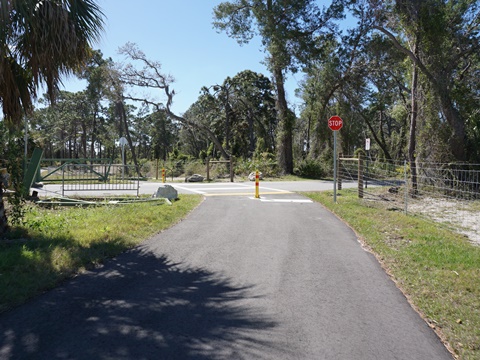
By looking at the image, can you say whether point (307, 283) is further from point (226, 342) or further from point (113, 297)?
point (113, 297)

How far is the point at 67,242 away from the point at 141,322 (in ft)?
12.2

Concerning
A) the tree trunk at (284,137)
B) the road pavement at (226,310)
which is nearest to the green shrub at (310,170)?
the tree trunk at (284,137)

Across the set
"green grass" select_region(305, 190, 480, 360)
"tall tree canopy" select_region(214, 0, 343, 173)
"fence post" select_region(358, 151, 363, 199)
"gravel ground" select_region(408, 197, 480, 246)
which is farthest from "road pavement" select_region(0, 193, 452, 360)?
"tall tree canopy" select_region(214, 0, 343, 173)

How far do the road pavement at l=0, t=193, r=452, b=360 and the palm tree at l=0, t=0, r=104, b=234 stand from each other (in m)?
3.63

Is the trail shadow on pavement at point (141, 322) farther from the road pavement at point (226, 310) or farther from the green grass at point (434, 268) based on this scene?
the green grass at point (434, 268)

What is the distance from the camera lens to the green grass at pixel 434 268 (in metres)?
4.05

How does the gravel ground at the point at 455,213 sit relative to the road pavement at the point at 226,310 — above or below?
above

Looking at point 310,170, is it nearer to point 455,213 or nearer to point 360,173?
point 360,173

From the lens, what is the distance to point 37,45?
694 centimetres

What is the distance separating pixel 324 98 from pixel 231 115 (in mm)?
21615

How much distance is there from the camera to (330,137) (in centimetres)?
3036

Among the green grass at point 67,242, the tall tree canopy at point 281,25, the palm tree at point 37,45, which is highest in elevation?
the tall tree canopy at point 281,25

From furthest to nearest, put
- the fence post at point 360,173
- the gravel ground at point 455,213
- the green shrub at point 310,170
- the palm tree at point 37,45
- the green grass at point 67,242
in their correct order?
the green shrub at point 310,170 < the fence post at point 360,173 < the gravel ground at point 455,213 < the palm tree at point 37,45 < the green grass at point 67,242

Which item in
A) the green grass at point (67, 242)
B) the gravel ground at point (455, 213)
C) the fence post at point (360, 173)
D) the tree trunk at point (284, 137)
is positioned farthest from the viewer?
the tree trunk at point (284, 137)
